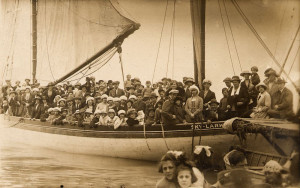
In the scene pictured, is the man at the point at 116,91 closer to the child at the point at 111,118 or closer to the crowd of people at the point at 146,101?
the crowd of people at the point at 146,101

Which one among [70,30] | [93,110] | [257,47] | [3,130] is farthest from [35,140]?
[257,47]

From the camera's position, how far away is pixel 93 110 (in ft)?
14.6

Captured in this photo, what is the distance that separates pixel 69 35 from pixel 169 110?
4.14 ft

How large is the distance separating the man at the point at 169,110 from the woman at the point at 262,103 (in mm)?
764

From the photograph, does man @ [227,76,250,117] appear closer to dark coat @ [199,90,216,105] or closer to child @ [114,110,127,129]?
dark coat @ [199,90,216,105]

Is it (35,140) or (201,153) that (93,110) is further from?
(201,153)

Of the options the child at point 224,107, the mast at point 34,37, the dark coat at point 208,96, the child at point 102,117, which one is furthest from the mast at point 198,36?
the mast at point 34,37

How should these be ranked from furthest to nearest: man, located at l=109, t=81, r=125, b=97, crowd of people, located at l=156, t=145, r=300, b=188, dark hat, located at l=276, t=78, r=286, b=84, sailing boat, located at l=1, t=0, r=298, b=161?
man, located at l=109, t=81, r=125, b=97 → sailing boat, located at l=1, t=0, r=298, b=161 → dark hat, located at l=276, t=78, r=286, b=84 → crowd of people, located at l=156, t=145, r=300, b=188

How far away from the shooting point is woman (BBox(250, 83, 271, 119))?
13.8 ft

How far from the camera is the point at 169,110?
14.3 ft

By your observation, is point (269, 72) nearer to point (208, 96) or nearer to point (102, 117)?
point (208, 96)

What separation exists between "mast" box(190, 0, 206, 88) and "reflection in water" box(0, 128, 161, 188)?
1.00 meters

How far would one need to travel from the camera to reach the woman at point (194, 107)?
4.32 metres

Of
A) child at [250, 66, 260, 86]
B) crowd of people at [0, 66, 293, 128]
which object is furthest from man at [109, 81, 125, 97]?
child at [250, 66, 260, 86]
